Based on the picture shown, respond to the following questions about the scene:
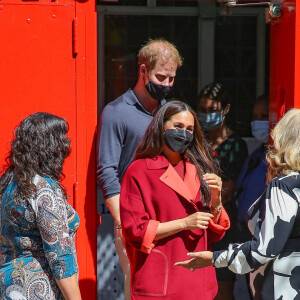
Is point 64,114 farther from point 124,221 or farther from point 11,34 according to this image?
point 124,221

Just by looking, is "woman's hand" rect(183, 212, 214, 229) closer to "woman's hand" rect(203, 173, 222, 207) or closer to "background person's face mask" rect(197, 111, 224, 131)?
"woman's hand" rect(203, 173, 222, 207)

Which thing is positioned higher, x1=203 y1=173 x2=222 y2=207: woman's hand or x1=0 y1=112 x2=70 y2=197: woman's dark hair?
x1=0 y1=112 x2=70 y2=197: woman's dark hair

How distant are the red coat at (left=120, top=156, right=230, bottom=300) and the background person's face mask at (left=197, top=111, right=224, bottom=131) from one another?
181 cm

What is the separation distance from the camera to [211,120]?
18.6 ft

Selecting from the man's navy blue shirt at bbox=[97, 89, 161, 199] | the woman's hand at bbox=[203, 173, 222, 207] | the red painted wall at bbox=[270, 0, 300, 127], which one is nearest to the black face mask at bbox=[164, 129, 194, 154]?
the woman's hand at bbox=[203, 173, 222, 207]

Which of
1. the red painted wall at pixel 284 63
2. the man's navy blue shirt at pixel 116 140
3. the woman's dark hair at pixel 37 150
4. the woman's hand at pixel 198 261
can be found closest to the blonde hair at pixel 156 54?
the man's navy blue shirt at pixel 116 140

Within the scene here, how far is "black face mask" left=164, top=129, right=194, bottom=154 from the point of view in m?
3.88

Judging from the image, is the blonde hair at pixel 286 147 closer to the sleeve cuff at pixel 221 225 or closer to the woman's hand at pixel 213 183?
the woman's hand at pixel 213 183

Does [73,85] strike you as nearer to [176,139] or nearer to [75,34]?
[75,34]

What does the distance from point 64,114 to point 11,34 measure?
57 centimetres

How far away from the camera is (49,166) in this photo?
3.39 meters

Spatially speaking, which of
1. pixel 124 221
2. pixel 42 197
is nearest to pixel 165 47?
pixel 124 221

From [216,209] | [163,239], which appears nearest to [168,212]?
[163,239]

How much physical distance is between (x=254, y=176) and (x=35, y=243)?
243 centimetres
